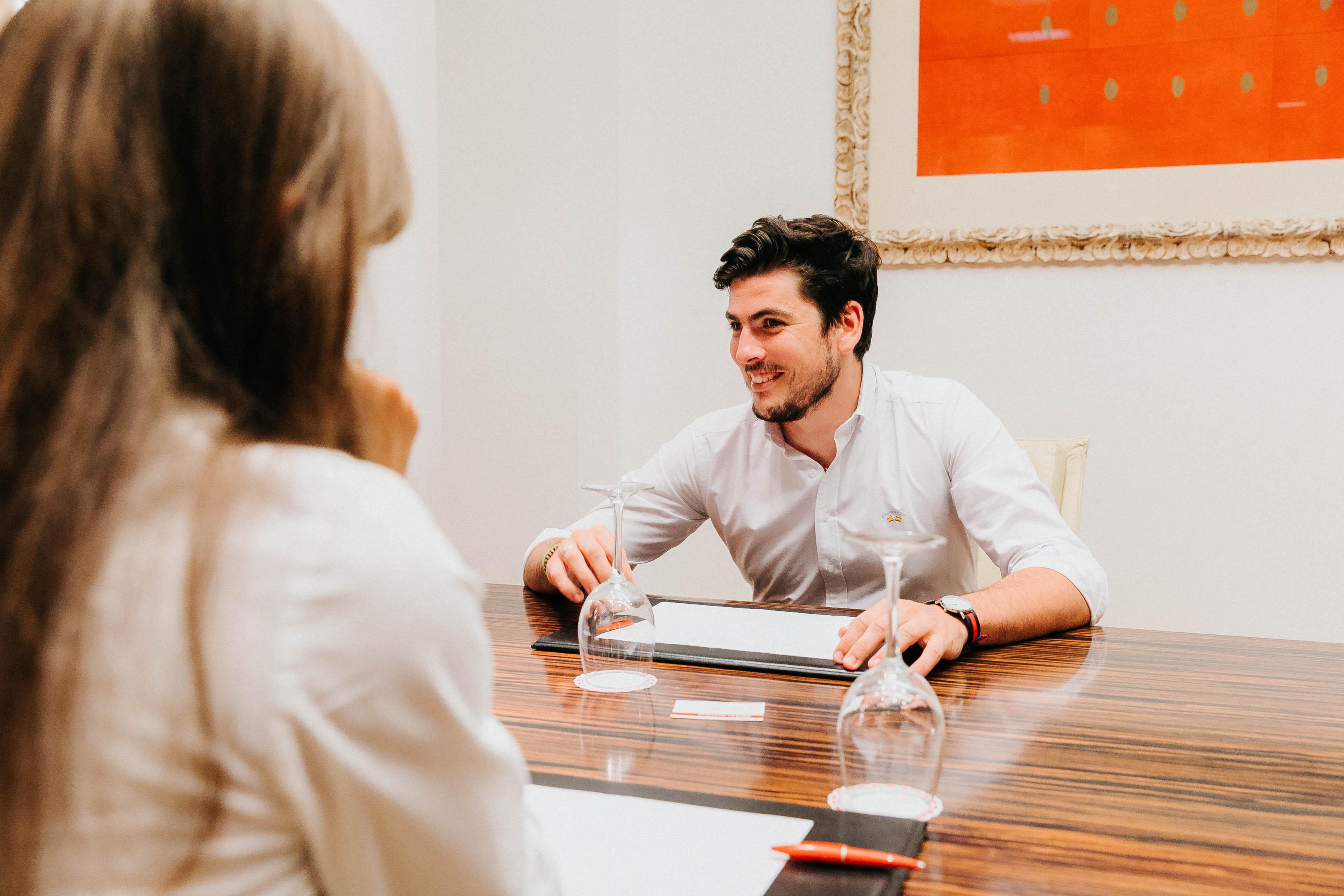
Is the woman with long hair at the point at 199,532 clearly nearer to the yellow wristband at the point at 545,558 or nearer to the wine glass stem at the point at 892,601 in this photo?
the wine glass stem at the point at 892,601

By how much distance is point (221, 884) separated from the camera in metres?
0.46

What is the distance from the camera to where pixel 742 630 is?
1.47 meters

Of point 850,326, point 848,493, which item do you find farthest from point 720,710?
point 850,326

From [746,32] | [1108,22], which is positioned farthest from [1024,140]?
[746,32]

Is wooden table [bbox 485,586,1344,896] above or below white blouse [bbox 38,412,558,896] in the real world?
below

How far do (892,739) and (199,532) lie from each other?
594mm

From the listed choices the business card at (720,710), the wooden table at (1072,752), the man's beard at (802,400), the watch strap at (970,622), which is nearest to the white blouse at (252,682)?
the wooden table at (1072,752)

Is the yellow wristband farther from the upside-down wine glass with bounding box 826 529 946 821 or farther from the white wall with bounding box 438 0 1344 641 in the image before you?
the white wall with bounding box 438 0 1344 641

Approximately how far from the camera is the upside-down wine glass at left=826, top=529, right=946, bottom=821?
33.0 inches

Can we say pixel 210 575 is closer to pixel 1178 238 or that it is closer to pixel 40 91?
pixel 40 91

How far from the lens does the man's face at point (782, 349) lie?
6.64ft

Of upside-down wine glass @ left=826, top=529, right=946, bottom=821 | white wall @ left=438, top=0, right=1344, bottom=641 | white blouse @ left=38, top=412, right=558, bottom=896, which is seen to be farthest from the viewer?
white wall @ left=438, top=0, right=1344, bottom=641

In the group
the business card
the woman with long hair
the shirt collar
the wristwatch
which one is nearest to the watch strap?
the wristwatch

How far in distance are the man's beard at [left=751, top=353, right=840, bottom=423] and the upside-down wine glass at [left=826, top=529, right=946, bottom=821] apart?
1175 mm
